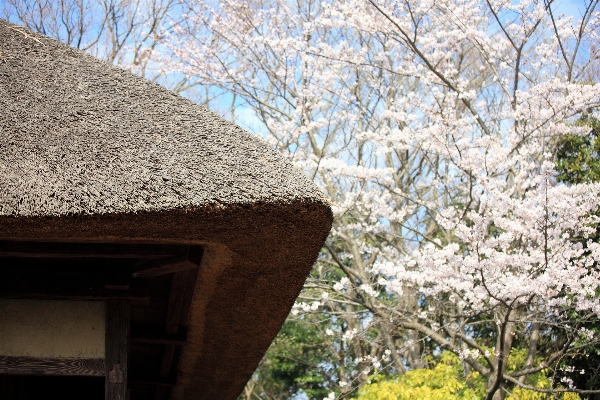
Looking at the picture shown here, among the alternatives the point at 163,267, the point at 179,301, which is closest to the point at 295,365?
the point at 179,301

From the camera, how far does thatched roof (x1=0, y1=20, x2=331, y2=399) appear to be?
2238mm

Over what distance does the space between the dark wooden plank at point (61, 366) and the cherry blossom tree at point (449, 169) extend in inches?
114

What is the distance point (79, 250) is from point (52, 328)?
1.51ft

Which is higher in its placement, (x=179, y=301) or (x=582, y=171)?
(x=582, y=171)

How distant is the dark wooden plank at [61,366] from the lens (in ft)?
9.35

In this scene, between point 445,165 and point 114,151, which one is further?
point 445,165

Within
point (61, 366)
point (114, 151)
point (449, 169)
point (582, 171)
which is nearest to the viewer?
point (114, 151)

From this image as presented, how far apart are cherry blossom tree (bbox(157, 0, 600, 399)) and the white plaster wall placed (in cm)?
288

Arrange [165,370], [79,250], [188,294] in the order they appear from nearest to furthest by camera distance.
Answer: [79,250]
[188,294]
[165,370]

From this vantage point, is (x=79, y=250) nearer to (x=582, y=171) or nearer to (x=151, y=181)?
(x=151, y=181)

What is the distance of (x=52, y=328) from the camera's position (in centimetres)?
294

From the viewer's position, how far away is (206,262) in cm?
273

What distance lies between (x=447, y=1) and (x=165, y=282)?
5.17 metres

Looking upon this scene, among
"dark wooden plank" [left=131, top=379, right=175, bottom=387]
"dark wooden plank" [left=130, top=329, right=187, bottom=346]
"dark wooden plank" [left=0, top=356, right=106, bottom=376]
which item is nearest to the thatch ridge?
"dark wooden plank" [left=0, top=356, right=106, bottom=376]
